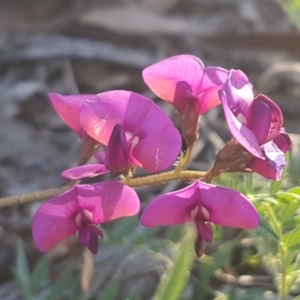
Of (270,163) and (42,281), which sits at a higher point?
(270,163)

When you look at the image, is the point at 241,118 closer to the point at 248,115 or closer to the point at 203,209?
the point at 248,115

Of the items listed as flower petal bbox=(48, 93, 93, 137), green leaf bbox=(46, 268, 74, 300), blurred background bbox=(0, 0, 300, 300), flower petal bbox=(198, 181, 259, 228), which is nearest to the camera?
flower petal bbox=(198, 181, 259, 228)

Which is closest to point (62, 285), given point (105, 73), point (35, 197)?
point (35, 197)

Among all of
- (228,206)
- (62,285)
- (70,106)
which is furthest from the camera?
(62,285)

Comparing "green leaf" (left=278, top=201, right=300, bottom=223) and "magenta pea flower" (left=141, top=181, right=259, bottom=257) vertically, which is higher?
"magenta pea flower" (left=141, top=181, right=259, bottom=257)

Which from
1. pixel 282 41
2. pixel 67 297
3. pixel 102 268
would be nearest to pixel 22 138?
pixel 102 268

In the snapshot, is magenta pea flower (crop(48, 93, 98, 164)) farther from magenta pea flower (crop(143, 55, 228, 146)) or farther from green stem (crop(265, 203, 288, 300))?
green stem (crop(265, 203, 288, 300))

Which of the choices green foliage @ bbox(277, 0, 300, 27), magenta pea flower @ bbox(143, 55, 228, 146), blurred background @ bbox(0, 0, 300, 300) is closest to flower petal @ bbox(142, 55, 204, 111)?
magenta pea flower @ bbox(143, 55, 228, 146)

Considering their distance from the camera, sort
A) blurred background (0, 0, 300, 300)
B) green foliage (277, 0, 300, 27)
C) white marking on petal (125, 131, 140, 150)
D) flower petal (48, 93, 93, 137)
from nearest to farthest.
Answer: white marking on petal (125, 131, 140, 150) → flower petal (48, 93, 93, 137) → blurred background (0, 0, 300, 300) → green foliage (277, 0, 300, 27)
